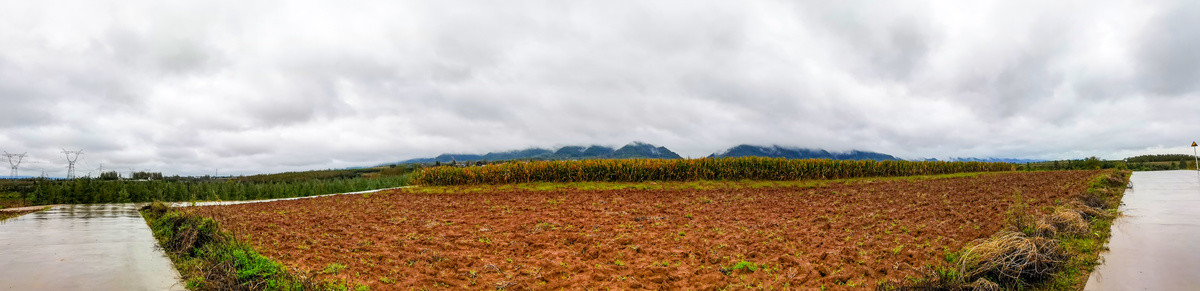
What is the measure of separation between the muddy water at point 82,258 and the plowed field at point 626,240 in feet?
4.95

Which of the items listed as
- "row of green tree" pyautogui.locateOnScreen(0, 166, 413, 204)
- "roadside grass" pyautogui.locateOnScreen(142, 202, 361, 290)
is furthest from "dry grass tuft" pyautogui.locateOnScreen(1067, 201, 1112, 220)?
"row of green tree" pyautogui.locateOnScreen(0, 166, 413, 204)

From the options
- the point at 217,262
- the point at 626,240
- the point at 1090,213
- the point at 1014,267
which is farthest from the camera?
the point at 1090,213

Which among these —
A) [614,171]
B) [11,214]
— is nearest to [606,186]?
[614,171]

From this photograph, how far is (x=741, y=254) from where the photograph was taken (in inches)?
308

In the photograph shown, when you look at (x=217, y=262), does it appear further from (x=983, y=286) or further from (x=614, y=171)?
(x=614, y=171)

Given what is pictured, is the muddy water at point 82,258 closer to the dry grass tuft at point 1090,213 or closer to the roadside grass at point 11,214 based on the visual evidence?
the roadside grass at point 11,214

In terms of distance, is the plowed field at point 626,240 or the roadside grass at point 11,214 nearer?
the plowed field at point 626,240

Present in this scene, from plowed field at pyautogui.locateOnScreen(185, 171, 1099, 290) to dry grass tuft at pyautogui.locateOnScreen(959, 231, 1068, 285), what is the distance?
589mm

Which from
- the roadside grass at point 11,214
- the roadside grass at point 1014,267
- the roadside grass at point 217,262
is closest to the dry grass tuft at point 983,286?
the roadside grass at point 1014,267

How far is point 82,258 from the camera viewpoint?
7.71 metres

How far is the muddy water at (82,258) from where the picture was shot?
249 inches

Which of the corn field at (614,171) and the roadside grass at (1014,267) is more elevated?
the corn field at (614,171)

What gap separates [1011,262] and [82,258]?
518 inches

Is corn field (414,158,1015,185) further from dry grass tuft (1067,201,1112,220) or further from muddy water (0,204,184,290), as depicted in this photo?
dry grass tuft (1067,201,1112,220)
